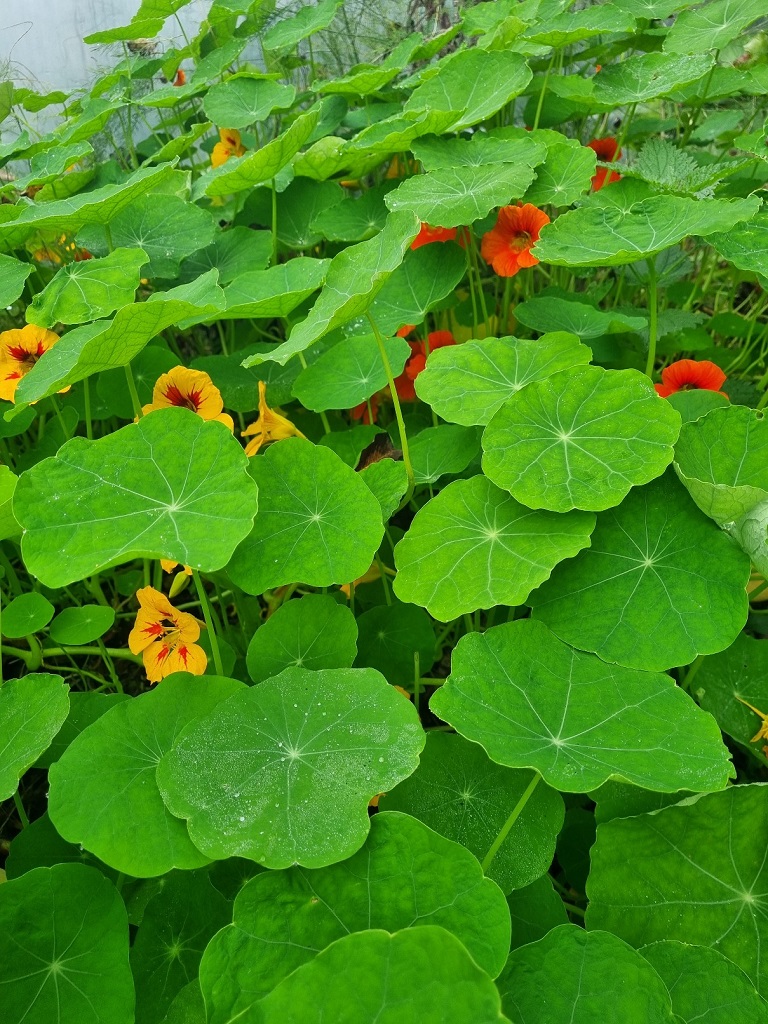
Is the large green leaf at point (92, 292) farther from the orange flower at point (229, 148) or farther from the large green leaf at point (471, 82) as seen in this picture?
the orange flower at point (229, 148)

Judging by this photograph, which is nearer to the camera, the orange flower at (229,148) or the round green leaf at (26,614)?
the round green leaf at (26,614)

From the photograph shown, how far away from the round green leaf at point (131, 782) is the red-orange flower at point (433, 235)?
3.74 feet

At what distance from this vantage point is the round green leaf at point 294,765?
797 millimetres

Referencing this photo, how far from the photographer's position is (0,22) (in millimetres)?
3018

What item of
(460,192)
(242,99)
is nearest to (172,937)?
(460,192)

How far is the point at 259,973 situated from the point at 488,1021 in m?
0.27

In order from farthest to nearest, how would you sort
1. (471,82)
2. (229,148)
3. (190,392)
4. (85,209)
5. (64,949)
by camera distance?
(229,148), (471,82), (85,209), (190,392), (64,949)

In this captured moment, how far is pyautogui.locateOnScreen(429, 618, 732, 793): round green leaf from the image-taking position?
2.73 feet

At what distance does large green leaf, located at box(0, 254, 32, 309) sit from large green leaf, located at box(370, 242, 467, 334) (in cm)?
76

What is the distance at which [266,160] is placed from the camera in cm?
158

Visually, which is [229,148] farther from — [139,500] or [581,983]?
[581,983]

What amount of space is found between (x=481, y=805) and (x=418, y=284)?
1.12 m

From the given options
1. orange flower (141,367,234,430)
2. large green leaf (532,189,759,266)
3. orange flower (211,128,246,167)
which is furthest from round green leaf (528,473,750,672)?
orange flower (211,128,246,167)

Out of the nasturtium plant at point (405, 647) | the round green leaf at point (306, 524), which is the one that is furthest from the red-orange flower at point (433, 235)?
the round green leaf at point (306, 524)
